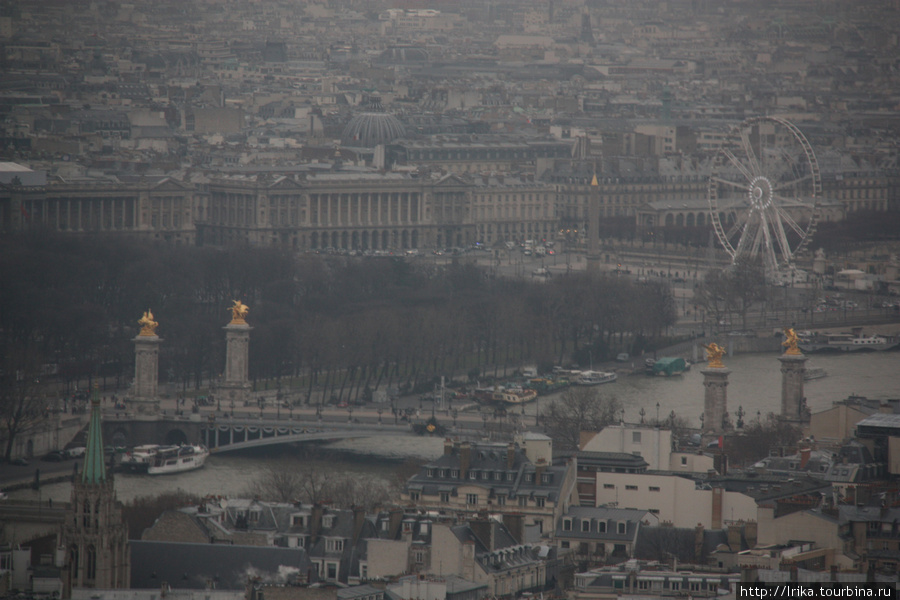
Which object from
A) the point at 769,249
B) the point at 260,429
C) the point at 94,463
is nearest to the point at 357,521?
the point at 94,463

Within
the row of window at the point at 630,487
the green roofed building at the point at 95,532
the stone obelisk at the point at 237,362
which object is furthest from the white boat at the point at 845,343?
the green roofed building at the point at 95,532

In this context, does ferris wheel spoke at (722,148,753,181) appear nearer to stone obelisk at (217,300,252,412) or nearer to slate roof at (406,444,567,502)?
stone obelisk at (217,300,252,412)

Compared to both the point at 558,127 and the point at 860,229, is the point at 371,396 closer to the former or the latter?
the point at 860,229

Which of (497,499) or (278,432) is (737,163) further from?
(497,499)

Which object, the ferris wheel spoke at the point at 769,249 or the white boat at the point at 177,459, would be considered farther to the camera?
the ferris wheel spoke at the point at 769,249

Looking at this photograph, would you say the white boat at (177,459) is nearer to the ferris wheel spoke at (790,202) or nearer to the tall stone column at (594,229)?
the tall stone column at (594,229)

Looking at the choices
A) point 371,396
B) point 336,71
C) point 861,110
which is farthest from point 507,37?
point 371,396
